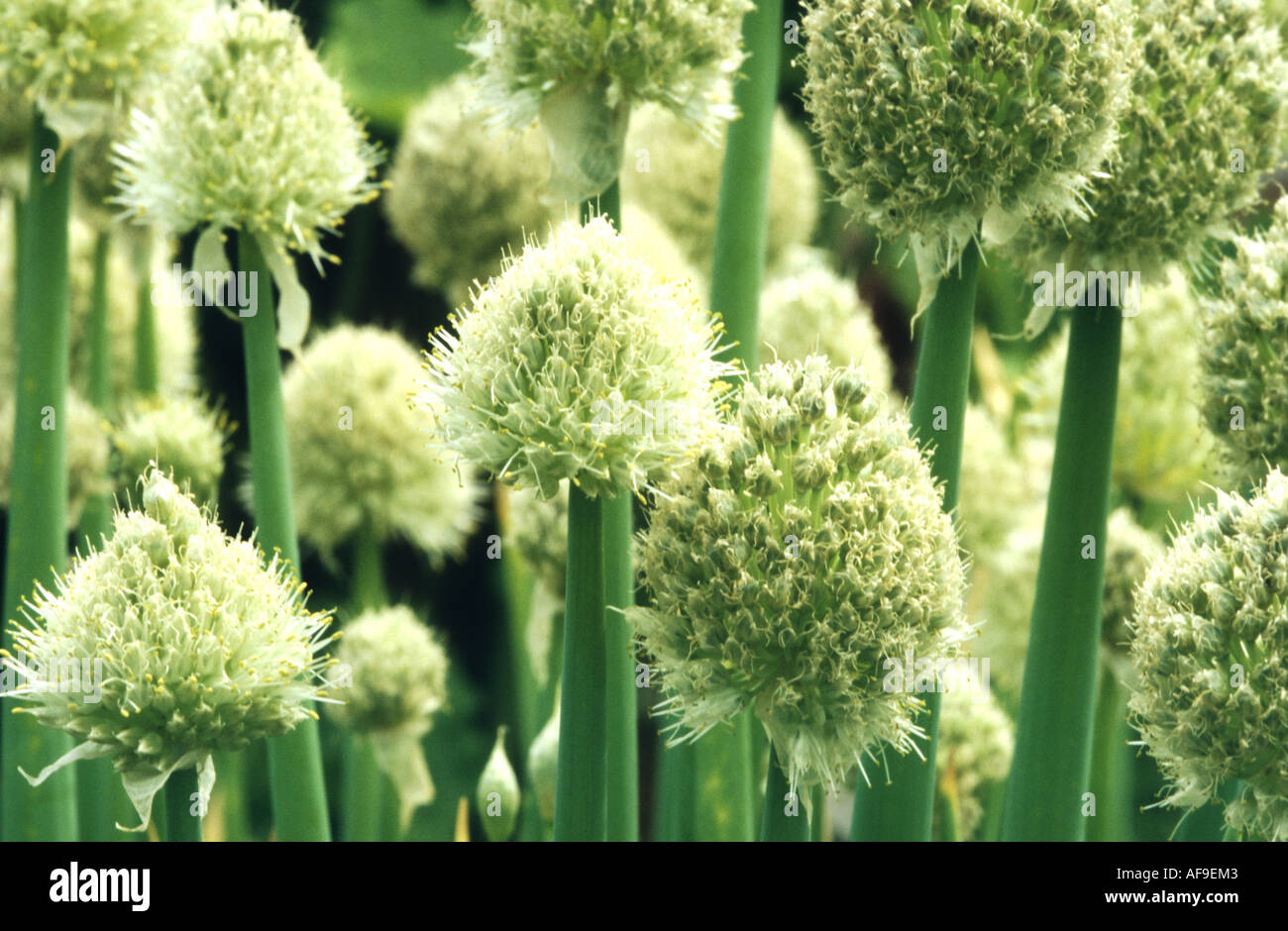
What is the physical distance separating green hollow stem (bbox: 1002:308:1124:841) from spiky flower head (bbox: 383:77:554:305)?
1814 millimetres

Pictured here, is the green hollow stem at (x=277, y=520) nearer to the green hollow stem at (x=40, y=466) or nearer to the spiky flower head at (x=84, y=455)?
the green hollow stem at (x=40, y=466)

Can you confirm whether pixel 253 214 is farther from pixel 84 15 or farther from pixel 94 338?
pixel 94 338

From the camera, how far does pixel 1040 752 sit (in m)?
2.01

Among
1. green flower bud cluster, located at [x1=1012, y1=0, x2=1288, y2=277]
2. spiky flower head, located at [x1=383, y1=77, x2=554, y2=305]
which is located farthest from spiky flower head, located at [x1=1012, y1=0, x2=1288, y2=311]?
spiky flower head, located at [x1=383, y1=77, x2=554, y2=305]

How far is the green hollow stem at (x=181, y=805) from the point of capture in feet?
5.75

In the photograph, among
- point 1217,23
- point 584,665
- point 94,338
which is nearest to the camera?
point 584,665

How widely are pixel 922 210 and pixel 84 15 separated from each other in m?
1.43

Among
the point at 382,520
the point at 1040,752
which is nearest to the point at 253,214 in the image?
the point at 382,520

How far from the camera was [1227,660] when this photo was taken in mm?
1714

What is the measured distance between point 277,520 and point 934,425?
0.98 metres

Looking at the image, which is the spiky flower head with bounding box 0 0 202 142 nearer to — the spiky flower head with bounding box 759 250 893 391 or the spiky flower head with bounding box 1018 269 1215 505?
the spiky flower head with bounding box 759 250 893 391

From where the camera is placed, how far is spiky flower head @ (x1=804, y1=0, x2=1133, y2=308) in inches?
66.3

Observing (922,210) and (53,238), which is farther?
(53,238)
